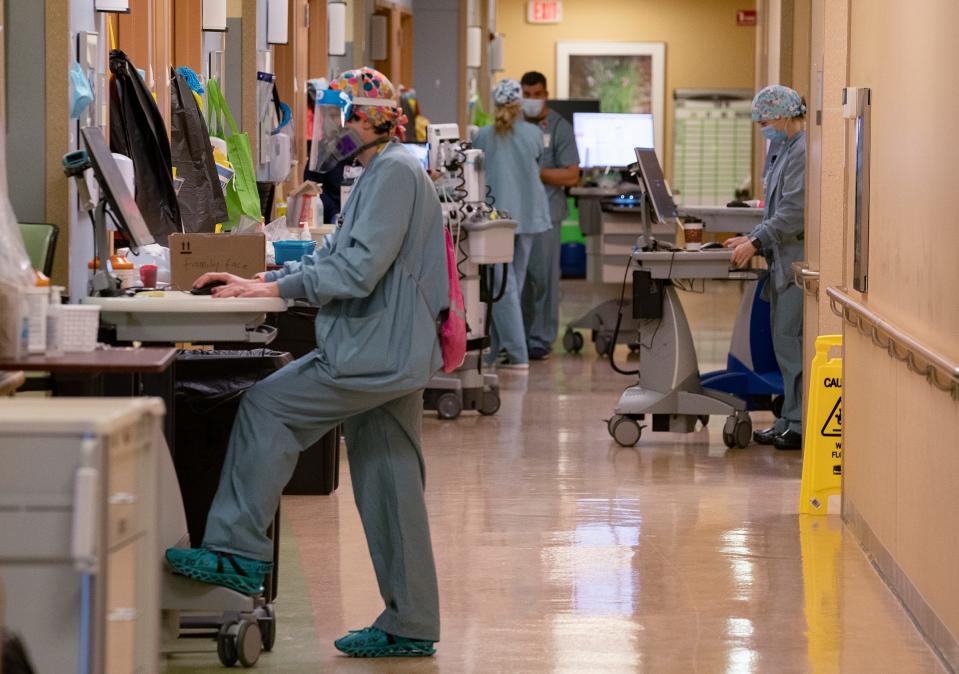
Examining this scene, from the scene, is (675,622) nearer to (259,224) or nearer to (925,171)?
(925,171)

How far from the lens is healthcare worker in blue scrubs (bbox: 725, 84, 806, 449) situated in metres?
7.70

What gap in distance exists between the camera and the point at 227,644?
4.31 meters

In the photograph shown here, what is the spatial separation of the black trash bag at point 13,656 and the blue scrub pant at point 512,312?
7539mm

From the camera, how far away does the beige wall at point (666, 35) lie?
1995cm

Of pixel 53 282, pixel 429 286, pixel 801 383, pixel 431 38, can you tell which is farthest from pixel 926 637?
pixel 431 38

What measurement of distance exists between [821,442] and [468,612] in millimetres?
1941

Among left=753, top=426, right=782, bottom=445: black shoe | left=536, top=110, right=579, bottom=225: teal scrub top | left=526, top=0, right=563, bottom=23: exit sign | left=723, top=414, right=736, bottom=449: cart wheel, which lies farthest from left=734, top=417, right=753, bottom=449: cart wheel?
left=526, top=0, right=563, bottom=23: exit sign

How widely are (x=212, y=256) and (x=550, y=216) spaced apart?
709cm

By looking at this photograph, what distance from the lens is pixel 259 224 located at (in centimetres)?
715

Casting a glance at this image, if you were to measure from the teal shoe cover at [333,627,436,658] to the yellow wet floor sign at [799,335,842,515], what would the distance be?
2.33 meters

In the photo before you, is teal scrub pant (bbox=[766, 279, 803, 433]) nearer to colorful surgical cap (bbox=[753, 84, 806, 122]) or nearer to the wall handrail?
colorful surgical cap (bbox=[753, 84, 806, 122])

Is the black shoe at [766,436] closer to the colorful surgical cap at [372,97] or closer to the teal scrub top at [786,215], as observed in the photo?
the teal scrub top at [786,215]

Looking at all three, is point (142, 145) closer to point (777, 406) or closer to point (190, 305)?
point (190, 305)

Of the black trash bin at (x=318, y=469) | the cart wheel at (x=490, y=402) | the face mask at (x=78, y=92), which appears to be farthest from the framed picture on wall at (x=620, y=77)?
the face mask at (x=78, y=92)
